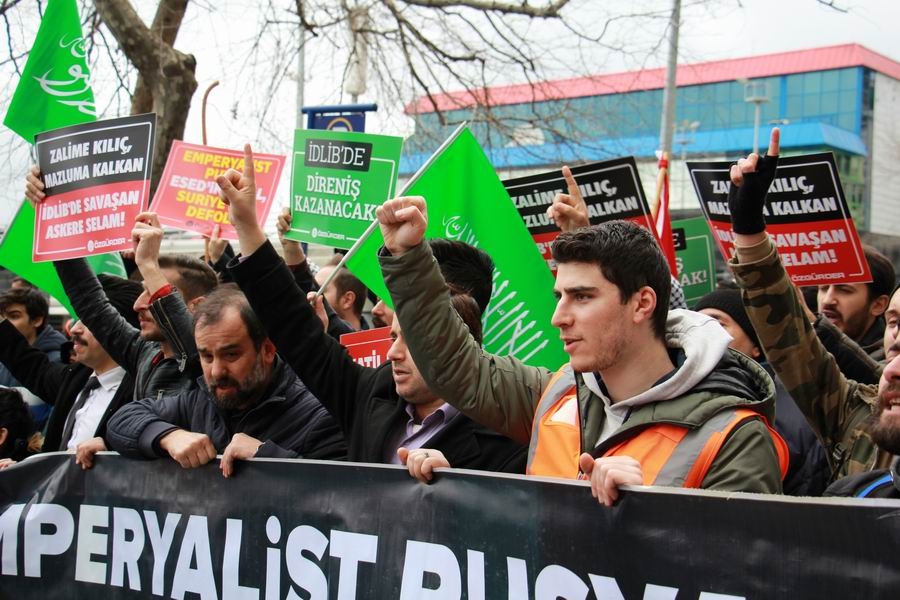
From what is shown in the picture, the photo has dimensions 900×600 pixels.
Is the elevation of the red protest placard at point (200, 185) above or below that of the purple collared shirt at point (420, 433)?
above

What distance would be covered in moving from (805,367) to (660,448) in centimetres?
83

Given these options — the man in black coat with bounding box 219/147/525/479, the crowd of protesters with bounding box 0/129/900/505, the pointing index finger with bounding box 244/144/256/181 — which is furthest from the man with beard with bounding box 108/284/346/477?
the pointing index finger with bounding box 244/144/256/181

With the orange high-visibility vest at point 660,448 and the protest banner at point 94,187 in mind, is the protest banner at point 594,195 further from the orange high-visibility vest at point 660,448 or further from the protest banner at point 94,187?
the orange high-visibility vest at point 660,448

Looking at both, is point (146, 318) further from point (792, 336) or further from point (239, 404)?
point (792, 336)

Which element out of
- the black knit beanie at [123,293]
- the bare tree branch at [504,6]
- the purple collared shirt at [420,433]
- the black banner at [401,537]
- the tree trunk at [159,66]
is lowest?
the black banner at [401,537]

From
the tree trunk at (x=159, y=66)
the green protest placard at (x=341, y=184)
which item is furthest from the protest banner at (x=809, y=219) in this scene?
the tree trunk at (x=159, y=66)

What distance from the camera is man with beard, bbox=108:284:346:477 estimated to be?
147 inches

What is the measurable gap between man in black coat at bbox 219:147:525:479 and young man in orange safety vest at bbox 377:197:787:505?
148mm

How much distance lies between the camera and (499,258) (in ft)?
12.7

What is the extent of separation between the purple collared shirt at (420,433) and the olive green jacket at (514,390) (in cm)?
18

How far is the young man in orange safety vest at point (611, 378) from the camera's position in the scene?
97.7 inches

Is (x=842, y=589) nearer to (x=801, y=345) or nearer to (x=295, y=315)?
(x=801, y=345)

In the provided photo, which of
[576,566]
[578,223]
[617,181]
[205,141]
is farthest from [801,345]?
[205,141]

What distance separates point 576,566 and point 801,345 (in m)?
1.08
